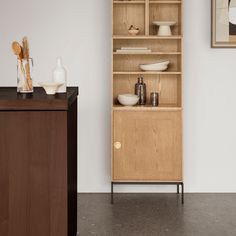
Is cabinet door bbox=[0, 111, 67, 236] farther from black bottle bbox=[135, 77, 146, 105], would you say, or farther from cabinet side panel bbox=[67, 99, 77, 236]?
black bottle bbox=[135, 77, 146, 105]

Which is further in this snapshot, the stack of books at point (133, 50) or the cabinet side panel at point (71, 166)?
the stack of books at point (133, 50)

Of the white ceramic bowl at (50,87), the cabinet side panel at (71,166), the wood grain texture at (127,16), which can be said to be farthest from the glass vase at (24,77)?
the wood grain texture at (127,16)

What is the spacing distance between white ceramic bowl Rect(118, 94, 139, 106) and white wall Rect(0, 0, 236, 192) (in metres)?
0.32

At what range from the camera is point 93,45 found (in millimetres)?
5691

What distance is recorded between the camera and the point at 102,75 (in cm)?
571

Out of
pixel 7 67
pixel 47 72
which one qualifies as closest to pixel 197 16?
pixel 47 72

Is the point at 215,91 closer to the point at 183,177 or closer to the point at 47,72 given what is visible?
the point at 183,177

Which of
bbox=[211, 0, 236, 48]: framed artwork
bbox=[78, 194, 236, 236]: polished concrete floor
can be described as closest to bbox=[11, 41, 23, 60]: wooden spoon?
bbox=[78, 194, 236, 236]: polished concrete floor

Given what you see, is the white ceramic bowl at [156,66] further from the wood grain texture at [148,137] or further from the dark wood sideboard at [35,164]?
Answer: the dark wood sideboard at [35,164]

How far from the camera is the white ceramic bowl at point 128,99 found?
5.41 m

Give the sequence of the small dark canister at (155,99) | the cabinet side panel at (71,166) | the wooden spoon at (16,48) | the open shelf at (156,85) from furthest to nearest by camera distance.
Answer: the open shelf at (156,85), the small dark canister at (155,99), the wooden spoon at (16,48), the cabinet side panel at (71,166)

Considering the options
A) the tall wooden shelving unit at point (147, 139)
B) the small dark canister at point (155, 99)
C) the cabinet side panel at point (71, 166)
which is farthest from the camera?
the small dark canister at point (155, 99)

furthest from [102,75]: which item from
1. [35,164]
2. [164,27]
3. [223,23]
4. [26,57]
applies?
[35,164]

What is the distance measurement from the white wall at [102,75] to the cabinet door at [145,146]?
0.40m
